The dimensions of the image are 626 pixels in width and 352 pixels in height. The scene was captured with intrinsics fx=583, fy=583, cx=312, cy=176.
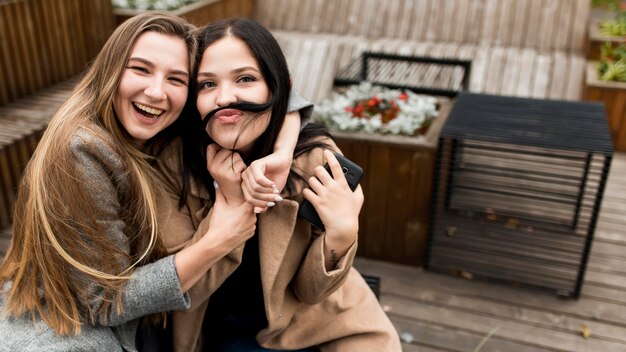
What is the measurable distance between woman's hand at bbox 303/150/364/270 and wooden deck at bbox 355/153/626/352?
1.30 meters

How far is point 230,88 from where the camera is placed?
4.71 ft

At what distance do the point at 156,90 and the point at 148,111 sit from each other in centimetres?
7

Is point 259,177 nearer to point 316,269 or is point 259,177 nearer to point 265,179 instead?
point 265,179

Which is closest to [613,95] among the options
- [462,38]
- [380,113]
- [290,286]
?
[462,38]

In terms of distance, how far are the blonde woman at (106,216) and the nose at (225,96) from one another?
106 millimetres

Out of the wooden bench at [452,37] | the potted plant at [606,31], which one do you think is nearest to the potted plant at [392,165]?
the wooden bench at [452,37]

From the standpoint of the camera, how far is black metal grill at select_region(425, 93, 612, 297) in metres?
2.84

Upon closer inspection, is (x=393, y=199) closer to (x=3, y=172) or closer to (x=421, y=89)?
(x=421, y=89)

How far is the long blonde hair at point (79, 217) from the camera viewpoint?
1.34 meters

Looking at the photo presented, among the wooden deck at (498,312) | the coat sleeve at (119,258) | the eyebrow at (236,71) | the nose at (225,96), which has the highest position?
the eyebrow at (236,71)

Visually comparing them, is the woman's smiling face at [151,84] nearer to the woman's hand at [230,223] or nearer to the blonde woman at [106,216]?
the blonde woman at [106,216]

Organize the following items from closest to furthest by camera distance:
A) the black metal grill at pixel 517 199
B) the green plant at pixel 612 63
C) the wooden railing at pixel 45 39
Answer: the black metal grill at pixel 517 199
the wooden railing at pixel 45 39
the green plant at pixel 612 63

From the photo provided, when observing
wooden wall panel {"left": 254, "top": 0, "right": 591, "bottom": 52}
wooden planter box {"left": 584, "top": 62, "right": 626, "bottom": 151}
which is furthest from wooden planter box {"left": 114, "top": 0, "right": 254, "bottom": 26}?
wooden planter box {"left": 584, "top": 62, "right": 626, "bottom": 151}

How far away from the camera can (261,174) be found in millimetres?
1396
